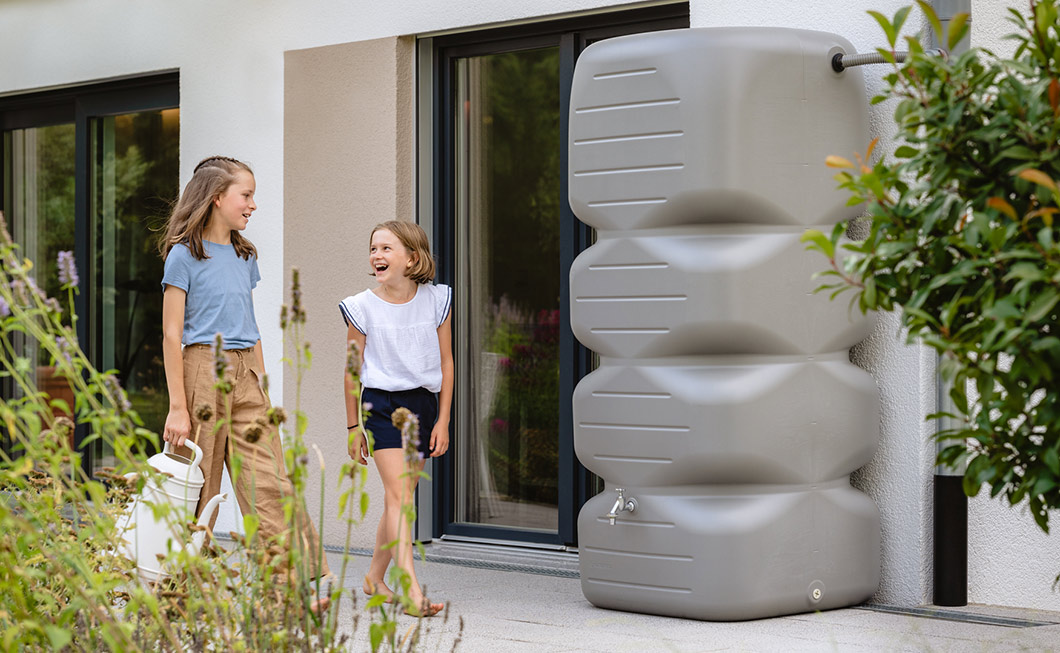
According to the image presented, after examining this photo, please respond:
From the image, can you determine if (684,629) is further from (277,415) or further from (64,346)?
(64,346)

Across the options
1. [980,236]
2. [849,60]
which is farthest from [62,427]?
[849,60]

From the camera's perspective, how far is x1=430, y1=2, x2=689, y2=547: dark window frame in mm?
6441

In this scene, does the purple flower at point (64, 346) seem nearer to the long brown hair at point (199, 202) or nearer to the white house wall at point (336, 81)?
the long brown hair at point (199, 202)

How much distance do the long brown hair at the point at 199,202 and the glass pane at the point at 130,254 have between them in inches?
137

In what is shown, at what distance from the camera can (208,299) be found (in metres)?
4.97

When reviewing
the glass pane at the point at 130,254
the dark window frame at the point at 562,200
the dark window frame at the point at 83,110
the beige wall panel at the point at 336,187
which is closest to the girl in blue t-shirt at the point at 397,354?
the dark window frame at the point at 562,200

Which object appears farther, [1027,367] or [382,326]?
[382,326]

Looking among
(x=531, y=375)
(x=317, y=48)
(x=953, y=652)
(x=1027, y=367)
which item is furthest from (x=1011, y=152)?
(x=317, y=48)

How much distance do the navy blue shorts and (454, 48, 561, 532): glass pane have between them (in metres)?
1.47

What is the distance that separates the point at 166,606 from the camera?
3229 millimetres

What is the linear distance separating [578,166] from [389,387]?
1.09 meters

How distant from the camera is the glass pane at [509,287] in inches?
263

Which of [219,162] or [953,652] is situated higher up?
[219,162]

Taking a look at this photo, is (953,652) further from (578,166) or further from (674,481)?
(578,166)
